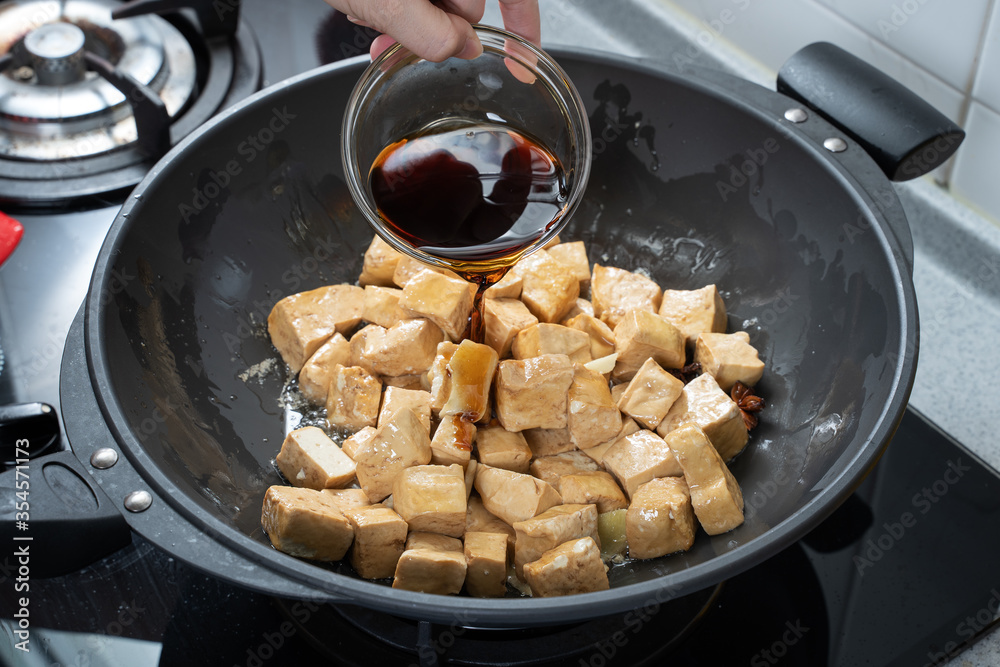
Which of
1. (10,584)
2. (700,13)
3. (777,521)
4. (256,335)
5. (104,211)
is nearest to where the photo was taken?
(777,521)

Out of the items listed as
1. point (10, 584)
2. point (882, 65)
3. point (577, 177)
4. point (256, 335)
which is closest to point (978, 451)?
point (882, 65)

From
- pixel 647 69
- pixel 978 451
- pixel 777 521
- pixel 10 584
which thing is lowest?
pixel 10 584

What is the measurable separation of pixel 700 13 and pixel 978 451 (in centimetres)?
114

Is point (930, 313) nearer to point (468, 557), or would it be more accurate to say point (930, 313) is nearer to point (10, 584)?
point (468, 557)

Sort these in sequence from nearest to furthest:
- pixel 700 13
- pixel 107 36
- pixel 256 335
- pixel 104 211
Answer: pixel 256 335 → pixel 104 211 → pixel 107 36 → pixel 700 13

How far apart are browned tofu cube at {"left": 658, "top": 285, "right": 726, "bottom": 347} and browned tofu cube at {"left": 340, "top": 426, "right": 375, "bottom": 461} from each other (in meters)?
0.54

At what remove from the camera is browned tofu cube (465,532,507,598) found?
1150 millimetres

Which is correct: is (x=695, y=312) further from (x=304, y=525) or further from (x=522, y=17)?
(x=304, y=525)

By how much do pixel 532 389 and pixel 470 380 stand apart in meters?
0.09

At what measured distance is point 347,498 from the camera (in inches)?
49.9

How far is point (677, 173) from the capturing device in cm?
154

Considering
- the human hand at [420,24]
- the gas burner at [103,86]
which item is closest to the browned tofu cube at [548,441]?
the human hand at [420,24]

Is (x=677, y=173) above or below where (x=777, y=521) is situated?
above

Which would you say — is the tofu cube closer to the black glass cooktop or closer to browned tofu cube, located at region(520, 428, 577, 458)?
browned tofu cube, located at region(520, 428, 577, 458)
